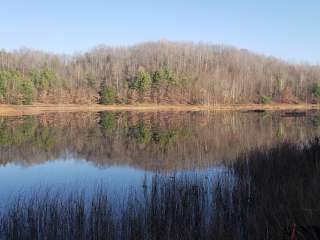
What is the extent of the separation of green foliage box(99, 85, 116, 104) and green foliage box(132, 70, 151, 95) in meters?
5.89

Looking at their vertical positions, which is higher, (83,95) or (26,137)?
(83,95)

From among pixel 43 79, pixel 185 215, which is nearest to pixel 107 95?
pixel 43 79

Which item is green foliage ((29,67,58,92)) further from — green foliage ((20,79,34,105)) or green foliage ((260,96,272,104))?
green foliage ((260,96,272,104))

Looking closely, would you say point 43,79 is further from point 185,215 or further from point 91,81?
point 185,215

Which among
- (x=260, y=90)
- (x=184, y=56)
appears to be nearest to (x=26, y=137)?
(x=260, y=90)

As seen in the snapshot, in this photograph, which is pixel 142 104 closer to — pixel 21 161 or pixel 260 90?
pixel 260 90

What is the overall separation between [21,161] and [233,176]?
10925 millimetres

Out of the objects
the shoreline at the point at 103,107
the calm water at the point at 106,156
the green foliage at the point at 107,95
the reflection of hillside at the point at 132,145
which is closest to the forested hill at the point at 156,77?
the green foliage at the point at 107,95

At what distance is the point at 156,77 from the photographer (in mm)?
76625

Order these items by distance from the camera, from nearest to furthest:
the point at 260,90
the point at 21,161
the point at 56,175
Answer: the point at 56,175 < the point at 21,161 < the point at 260,90

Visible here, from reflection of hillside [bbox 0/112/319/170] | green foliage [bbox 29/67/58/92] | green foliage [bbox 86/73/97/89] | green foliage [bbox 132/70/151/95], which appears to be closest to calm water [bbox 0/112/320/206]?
reflection of hillside [bbox 0/112/319/170]

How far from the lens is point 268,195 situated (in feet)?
27.4

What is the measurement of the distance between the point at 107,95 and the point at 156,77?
13203mm

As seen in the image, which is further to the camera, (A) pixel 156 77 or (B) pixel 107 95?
(A) pixel 156 77
